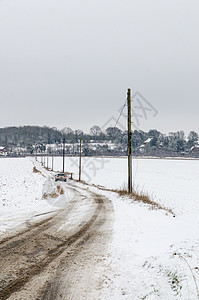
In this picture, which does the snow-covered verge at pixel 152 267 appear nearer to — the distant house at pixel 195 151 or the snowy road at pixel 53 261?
the snowy road at pixel 53 261

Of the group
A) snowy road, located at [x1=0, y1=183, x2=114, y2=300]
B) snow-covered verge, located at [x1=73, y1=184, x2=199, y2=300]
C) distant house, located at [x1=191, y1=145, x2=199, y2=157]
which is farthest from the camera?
distant house, located at [x1=191, y1=145, x2=199, y2=157]

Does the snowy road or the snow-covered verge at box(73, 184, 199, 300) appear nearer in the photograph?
the snow-covered verge at box(73, 184, 199, 300)

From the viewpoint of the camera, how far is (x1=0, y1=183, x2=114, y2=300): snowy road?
3953mm

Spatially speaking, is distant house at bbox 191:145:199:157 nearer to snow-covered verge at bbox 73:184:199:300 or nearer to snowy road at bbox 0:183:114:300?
snowy road at bbox 0:183:114:300

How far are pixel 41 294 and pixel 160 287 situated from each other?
6.14ft

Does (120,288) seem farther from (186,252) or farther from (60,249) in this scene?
(60,249)

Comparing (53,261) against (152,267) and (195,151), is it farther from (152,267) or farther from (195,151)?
(195,151)

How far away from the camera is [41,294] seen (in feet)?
12.6

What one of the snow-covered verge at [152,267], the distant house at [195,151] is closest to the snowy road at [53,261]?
the snow-covered verge at [152,267]

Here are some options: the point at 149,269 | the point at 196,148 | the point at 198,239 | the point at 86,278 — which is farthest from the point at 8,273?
the point at 196,148

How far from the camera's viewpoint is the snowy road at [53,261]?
3953 millimetres

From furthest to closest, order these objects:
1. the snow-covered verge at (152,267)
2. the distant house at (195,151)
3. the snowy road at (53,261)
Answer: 1. the distant house at (195,151)
2. the snowy road at (53,261)
3. the snow-covered verge at (152,267)

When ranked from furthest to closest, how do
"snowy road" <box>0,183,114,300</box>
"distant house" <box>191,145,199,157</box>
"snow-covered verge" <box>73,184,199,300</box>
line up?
1. "distant house" <box>191,145,199,157</box>
2. "snowy road" <box>0,183,114,300</box>
3. "snow-covered verge" <box>73,184,199,300</box>

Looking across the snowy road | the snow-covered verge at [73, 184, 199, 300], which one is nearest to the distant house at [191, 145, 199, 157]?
the snowy road
